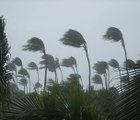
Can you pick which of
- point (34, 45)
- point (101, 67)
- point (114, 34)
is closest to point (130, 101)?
point (114, 34)

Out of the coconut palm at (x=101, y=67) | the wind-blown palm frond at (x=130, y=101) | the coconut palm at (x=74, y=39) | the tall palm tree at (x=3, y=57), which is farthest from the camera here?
the coconut palm at (x=101, y=67)

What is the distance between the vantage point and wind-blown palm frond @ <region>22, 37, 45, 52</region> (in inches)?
1425

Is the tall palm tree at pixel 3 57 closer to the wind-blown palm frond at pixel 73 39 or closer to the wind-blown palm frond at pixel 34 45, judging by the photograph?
the wind-blown palm frond at pixel 73 39

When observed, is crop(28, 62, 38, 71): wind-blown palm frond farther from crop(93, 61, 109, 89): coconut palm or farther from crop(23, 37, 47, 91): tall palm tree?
crop(23, 37, 47, 91): tall palm tree

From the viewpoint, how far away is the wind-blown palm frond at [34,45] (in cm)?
3619

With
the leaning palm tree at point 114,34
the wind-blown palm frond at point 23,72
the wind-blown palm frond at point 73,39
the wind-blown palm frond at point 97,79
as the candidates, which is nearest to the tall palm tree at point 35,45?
the wind-blown palm frond at point 73,39

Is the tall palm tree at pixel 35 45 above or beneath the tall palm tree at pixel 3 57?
above

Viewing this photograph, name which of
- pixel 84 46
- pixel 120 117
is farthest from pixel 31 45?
pixel 120 117

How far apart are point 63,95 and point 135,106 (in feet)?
10.2

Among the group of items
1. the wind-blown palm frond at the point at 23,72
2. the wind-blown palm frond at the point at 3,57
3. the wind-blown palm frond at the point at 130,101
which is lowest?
the wind-blown palm frond at the point at 130,101

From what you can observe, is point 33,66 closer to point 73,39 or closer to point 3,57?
point 73,39

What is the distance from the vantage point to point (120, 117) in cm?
276

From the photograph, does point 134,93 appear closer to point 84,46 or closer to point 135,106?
point 135,106

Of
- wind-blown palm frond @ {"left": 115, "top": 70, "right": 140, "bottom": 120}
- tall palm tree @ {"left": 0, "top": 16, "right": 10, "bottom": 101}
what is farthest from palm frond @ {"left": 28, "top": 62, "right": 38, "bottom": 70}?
wind-blown palm frond @ {"left": 115, "top": 70, "right": 140, "bottom": 120}
